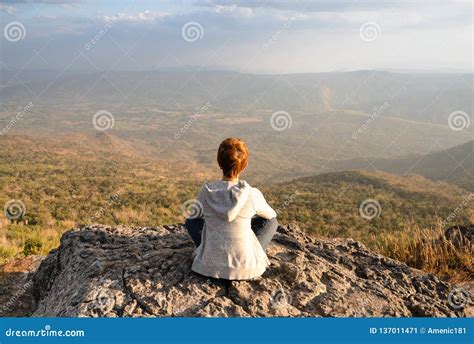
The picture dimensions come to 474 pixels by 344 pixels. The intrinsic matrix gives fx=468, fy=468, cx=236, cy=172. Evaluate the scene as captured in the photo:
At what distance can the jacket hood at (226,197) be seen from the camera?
4.12 metres

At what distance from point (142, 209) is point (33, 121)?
5737 inches

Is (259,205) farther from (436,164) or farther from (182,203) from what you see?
(436,164)

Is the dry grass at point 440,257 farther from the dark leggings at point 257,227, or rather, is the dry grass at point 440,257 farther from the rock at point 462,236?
the dark leggings at point 257,227

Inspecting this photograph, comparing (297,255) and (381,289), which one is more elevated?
(297,255)

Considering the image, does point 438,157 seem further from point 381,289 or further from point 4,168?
point 381,289

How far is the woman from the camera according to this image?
163 inches

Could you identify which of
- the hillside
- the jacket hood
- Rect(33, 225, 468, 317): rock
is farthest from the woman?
the hillside

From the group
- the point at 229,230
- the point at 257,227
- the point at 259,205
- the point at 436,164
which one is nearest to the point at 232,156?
the point at 259,205

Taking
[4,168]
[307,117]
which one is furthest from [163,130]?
[4,168]

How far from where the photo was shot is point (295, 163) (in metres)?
100

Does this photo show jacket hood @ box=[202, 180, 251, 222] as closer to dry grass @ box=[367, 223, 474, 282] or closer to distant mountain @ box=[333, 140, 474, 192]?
dry grass @ box=[367, 223, 474, 282]

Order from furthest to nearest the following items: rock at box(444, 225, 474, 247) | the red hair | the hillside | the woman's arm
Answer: the hillside < rock at box(444, 225, 474, 247) < the woman's arm < the red hair

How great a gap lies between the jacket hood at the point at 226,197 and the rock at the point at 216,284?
804mm

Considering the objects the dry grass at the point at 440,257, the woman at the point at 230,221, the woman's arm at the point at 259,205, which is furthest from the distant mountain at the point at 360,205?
the woman at the point at 230,221
